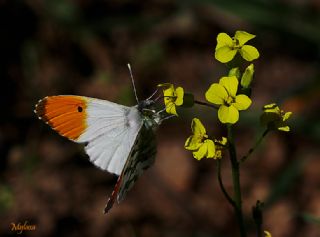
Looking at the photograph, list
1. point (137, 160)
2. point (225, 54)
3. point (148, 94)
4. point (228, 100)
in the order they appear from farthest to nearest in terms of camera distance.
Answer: point (148, 94) < point (137, 160) < point (225, 54) < point (228, 100)

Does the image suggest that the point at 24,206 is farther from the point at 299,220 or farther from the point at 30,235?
the point at 299,220

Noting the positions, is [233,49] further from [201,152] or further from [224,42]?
[201,152]

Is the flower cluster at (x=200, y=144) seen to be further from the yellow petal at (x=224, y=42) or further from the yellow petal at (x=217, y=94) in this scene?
the yellow petal at (x=224, y=42)

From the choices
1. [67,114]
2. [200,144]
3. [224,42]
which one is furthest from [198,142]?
[67,114]

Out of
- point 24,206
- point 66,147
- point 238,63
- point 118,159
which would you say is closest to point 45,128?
point 66,147

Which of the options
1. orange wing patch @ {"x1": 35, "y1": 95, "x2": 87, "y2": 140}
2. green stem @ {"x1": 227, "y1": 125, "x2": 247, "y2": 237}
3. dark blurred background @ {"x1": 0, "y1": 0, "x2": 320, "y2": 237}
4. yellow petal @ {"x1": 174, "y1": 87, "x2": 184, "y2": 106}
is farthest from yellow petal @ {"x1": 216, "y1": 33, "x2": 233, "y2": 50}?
dark blurred background @ {"x1": 0, "y1": 0, "x2": 320, "y2": 237}

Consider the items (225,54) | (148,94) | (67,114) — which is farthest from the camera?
(148,94)
